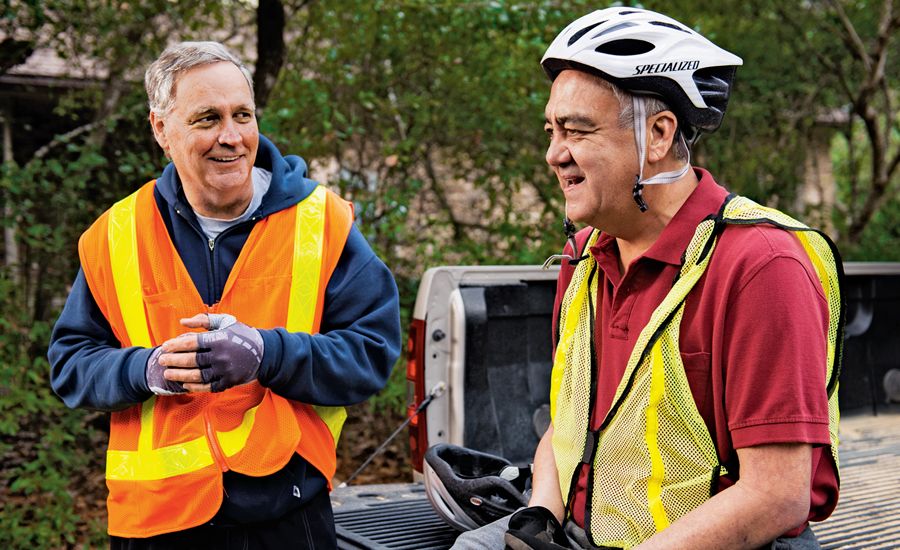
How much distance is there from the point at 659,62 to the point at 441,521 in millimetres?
2218

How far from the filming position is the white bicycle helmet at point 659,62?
7.63 feet

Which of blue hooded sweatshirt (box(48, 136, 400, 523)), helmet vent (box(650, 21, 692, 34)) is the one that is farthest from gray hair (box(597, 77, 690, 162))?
blue hooded sweatshirt (box(48, 136, 400, 523))

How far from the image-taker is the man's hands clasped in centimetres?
250

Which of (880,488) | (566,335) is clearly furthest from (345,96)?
(566,335)

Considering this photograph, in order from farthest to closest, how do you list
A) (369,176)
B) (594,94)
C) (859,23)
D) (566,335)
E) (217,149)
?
(859,23), (369,176), (217,149), (566,335), (594,94)

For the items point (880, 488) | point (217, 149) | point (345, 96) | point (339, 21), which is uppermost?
point (339, 21)

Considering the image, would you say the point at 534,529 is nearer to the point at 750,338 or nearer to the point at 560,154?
the point at 750,338

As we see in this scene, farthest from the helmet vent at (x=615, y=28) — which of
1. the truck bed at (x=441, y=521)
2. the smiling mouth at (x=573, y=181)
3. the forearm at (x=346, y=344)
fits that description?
the truck bed at (x=441, y=521)

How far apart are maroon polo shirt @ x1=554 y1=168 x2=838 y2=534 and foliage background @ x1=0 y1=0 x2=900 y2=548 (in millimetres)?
3930

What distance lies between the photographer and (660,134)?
237 cm

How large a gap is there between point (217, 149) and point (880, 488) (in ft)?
10.7

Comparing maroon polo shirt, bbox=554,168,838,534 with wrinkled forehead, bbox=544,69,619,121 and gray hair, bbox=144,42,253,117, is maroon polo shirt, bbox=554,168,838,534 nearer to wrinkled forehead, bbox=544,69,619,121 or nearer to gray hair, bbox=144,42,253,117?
wrinkled forehead, bbox=544,69,619,121

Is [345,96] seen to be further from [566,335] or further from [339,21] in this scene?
[566,335]

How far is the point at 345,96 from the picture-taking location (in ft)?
25.0
